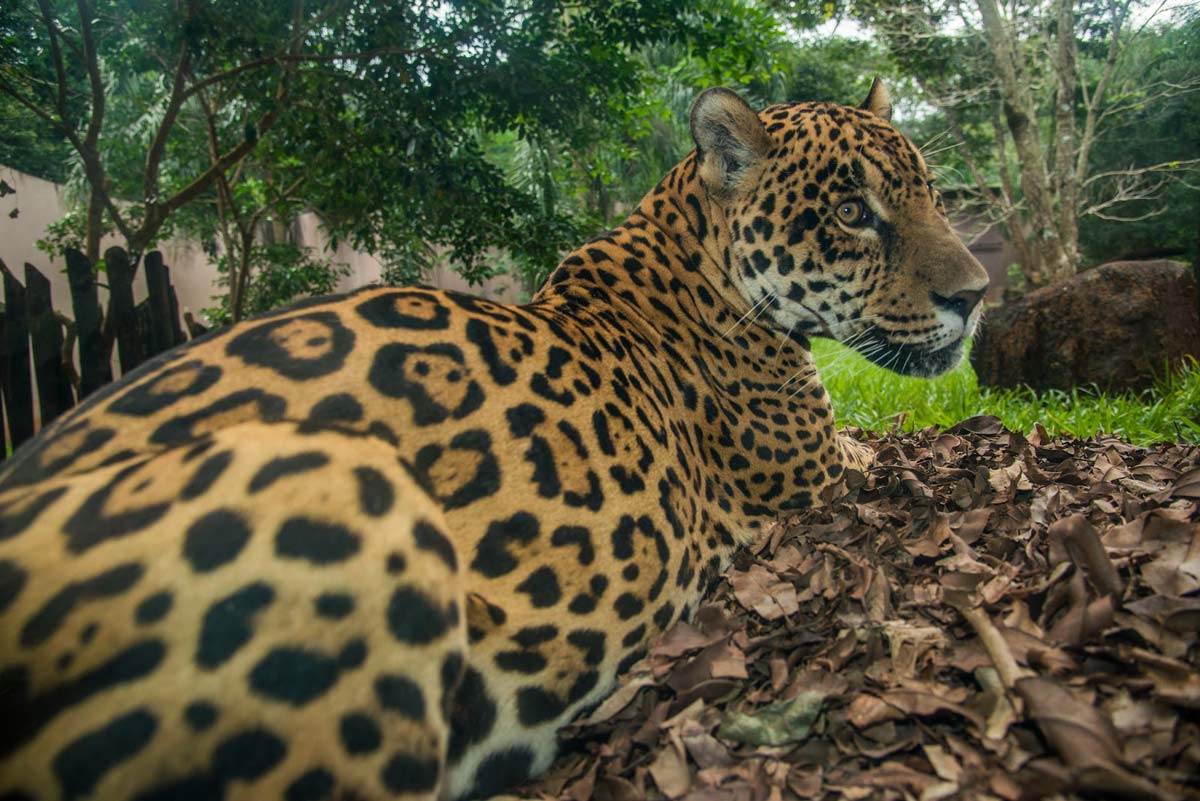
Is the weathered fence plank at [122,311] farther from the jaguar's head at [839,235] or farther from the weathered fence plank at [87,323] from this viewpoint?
the jaguar's head at [839,235]

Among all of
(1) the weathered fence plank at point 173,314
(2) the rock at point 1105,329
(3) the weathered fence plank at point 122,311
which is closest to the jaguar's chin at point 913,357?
(2) the rock at point 1105,329

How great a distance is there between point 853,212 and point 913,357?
0.71 metres

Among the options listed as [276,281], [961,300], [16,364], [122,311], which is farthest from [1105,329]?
[276,281]

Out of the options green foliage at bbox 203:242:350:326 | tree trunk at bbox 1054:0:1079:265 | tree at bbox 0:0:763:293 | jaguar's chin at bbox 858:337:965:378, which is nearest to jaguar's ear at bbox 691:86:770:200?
jaguar's chin at bbox 858:337:965:378

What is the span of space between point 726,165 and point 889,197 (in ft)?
2.37

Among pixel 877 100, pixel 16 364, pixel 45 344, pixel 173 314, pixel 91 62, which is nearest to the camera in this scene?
pixel 877 100

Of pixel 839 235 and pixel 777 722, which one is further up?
pixel 839 235

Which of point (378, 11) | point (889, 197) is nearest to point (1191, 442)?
point (889, 197)

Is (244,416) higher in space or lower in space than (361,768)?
higher

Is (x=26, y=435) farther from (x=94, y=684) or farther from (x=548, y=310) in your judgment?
(x=94, y=684)

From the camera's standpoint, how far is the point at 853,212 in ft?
10.8

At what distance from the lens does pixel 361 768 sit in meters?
1.59

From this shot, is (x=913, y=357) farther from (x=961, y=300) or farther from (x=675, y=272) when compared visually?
(x=675, y=272)

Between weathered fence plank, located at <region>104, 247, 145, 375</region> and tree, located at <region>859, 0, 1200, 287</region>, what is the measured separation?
23.1 ft
